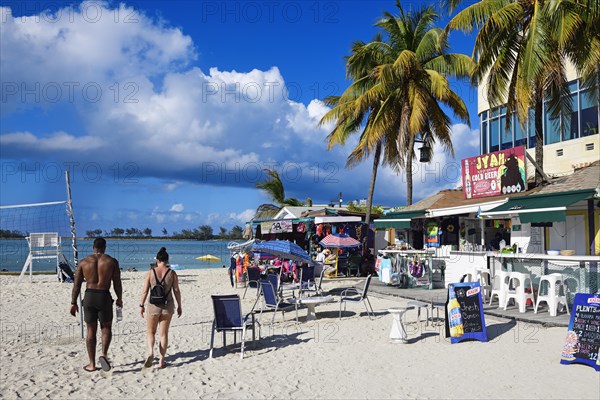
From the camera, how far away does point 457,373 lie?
6.45m

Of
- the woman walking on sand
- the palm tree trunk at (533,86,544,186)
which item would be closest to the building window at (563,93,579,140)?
→ the palm tree trunk at (533,86,544,186)

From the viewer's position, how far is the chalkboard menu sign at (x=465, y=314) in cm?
811

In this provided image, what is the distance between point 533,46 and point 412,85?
760cm

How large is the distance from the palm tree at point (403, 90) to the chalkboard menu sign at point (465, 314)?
11.5 m

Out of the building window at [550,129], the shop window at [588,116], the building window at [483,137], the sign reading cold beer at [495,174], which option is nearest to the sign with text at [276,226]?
the sign reading cold beer at [495,174]

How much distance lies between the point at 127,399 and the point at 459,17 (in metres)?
12.4

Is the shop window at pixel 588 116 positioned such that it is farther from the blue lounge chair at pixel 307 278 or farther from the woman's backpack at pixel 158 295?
the woman's backpack at pixel 158 295

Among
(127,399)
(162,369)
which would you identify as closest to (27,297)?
(162,369)

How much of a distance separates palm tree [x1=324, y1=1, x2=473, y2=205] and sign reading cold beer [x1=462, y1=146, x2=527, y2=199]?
3.23 m

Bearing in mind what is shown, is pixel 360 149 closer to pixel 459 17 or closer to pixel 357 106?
pixel 357 106

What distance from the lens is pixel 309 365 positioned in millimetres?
6988

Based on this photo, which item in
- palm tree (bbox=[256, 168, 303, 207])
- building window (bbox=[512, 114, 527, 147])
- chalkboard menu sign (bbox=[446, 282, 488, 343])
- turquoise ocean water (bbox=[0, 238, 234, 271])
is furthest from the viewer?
turquoise ocean water (bbox=[0, 238, 234, 271])

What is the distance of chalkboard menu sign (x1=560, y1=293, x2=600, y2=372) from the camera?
645 cm

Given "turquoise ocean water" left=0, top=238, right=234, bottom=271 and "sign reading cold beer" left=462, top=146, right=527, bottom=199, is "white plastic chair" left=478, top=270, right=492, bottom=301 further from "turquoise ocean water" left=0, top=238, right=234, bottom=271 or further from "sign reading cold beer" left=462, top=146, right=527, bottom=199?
"turquoise ocean water" left=0, top=238, right=234, bottom=271
